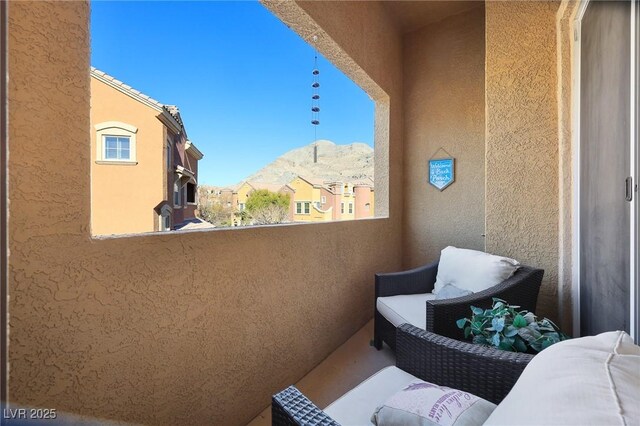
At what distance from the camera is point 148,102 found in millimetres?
1344

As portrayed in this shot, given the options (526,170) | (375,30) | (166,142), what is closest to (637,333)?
(526,170)

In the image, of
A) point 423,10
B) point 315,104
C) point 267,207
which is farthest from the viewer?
point 423,10

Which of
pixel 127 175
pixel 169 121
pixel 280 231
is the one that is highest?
pixel 169 121

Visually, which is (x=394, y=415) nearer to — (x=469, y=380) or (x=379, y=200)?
(x=469, y=380)

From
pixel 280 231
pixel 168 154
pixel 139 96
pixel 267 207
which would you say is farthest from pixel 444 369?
pixel 139 96

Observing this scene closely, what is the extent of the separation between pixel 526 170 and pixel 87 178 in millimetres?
3343

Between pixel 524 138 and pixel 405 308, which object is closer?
pixel 405 308

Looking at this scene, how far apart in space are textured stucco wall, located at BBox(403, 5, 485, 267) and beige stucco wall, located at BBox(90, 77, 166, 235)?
3774mm

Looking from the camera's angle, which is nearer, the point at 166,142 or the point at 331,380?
the point at 166,142

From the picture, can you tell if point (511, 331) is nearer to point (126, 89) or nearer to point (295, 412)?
point (295, 412)

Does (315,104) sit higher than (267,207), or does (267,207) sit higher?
(315,104)

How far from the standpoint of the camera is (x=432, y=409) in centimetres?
94

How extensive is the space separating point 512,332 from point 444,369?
17.3 inches

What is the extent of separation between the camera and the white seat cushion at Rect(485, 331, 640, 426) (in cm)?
53
